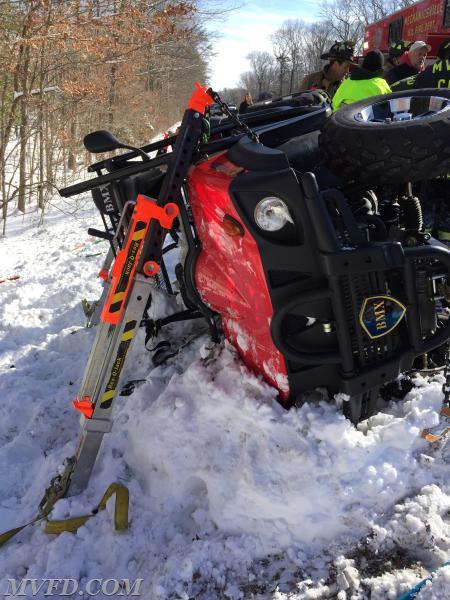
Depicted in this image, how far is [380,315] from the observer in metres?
2.05

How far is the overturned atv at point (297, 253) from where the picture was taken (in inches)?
78.0

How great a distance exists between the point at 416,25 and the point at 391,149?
15280 millimetres

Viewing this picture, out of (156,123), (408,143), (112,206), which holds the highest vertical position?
(408,143)

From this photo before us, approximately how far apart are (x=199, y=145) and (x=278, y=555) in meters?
1.82

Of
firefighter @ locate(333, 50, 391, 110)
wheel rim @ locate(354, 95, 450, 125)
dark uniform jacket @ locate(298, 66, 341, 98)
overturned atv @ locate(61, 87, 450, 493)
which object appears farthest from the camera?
dark uniform jacket @ locate(298, 66, 341, 98)

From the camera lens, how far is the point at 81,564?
6.93 feet

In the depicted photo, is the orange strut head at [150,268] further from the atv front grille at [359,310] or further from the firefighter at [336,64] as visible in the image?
the firefighter at [336,64]

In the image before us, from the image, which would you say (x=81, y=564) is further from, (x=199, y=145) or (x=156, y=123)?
(x=156, y=123)

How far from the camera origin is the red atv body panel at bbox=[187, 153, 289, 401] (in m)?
2.09

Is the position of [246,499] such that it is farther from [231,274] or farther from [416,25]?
[416,25]

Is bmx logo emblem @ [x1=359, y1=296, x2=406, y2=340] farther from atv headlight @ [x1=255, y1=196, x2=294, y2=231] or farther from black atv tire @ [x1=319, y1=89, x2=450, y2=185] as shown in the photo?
black atv tire @ [x1=319, y1=89, x2=450, y2=185]

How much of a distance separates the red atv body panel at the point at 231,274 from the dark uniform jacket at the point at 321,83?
477 centimetres

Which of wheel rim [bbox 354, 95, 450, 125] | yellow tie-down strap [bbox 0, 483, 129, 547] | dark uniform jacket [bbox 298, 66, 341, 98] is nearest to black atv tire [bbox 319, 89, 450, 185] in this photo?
wheel rim [bbox 354, 95, 450, 125]

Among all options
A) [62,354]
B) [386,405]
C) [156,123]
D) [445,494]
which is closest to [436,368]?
[386,405]
